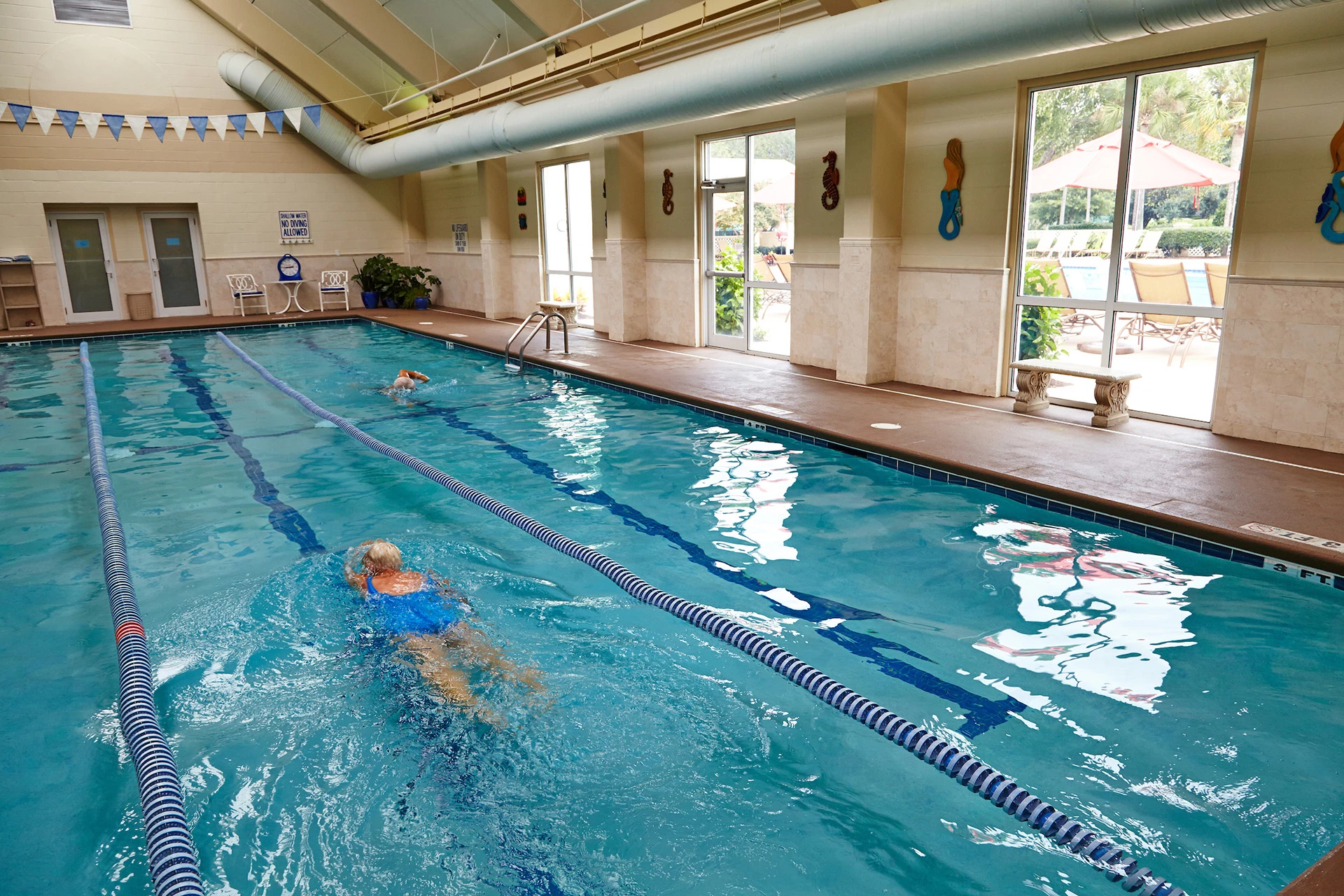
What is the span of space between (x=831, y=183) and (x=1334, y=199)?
4.41m

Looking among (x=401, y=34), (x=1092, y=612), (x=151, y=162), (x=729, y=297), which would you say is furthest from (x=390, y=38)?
(x=1092, y=612)

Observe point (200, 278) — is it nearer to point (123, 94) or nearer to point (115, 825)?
point (123, 94)

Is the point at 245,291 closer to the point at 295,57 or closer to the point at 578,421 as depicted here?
the point at 295,57

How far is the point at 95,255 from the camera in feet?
51.0

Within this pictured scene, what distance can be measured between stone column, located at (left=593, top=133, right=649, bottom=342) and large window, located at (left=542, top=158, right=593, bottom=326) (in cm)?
165

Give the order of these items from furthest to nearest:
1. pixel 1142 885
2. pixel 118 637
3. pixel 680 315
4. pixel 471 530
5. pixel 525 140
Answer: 1. pixel 680 315
2. pixel 525 140
3. pixel 471 530
4. pixel 118 637
5. pixel 1142 885

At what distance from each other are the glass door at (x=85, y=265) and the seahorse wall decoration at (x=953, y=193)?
14.8 meters

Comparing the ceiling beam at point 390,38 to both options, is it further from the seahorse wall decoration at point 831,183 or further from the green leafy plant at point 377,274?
the seahorse wall decoration at point 831,183

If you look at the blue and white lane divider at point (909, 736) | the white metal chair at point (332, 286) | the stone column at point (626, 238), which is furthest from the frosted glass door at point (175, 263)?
the blue and white lane divider at point (909, 736)

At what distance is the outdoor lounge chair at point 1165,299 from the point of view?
637 cm

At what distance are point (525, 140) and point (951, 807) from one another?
943 centimetres

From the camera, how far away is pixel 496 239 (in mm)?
15078

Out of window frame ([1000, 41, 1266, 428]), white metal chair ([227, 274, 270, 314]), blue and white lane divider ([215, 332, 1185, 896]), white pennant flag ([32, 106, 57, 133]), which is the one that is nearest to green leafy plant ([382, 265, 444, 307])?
white metal chair ([227, 274, 270, 314])

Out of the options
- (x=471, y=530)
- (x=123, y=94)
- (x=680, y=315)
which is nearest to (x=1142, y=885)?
(x=471, y=530)
